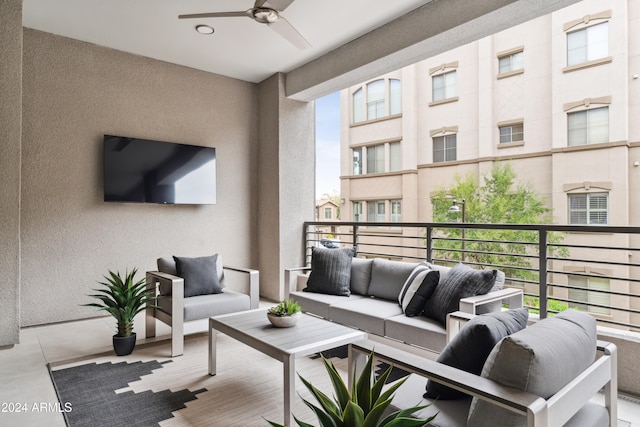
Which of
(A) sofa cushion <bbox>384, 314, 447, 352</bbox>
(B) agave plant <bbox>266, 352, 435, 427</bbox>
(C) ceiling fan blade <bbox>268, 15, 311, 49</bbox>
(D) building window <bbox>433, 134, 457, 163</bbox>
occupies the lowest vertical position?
(A) sofa cushion <bbox>384, 314, 447, 352</bbox>

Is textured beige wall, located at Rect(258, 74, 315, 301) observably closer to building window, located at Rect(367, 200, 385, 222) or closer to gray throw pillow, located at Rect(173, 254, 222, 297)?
gray throw pillow, located at Rect(173, 254, 222, 297)

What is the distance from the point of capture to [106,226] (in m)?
4.51

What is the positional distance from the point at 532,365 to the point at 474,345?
294 mm

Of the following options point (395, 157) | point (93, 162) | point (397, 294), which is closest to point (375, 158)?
point (395, 157)

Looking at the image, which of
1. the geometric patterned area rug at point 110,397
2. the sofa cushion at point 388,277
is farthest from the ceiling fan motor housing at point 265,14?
the geometric patterned area rug at point 110,397

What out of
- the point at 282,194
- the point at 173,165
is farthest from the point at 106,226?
the point at 282,194

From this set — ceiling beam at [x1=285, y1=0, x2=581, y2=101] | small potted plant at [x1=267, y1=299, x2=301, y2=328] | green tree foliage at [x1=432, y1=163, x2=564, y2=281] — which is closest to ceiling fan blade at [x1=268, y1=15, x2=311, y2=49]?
ceiling beam at [x1=285, y1=0, x2=581, y2=101]

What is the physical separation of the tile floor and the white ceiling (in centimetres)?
292

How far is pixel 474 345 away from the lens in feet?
5.02

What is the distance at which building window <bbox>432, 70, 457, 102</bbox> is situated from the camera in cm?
1355

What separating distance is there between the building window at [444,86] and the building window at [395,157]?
6.88 ft

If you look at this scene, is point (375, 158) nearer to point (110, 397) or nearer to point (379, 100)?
point (379, 100)

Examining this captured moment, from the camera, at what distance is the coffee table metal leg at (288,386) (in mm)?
2119

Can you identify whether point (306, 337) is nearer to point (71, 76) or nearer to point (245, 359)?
point (245, 359)
